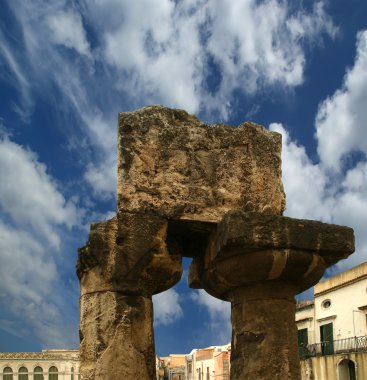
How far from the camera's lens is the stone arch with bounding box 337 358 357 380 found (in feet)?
77.8

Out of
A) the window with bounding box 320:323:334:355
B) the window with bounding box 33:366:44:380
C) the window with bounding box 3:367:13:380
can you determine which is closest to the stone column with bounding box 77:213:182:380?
the window with bounding box 320:323:334:355

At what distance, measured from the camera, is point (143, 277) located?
15.0 feet

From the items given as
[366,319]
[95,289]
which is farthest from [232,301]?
[366,319]

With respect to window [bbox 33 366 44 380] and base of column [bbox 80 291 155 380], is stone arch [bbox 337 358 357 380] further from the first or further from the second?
window [bbox 33 366 44 380]

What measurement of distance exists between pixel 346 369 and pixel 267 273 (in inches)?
849

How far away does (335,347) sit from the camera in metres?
25.6

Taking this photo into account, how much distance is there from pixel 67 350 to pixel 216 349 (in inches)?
1171

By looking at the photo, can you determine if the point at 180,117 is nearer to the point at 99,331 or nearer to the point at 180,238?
the point at 180,238

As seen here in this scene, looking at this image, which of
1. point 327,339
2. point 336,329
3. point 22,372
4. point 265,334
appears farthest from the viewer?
point 22,372

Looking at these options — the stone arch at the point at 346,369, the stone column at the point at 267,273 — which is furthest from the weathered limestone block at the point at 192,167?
the stone arch at the point at 346,369

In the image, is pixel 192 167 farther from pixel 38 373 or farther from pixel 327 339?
pixel 38 373

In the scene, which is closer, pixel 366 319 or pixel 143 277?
pixel 143 277

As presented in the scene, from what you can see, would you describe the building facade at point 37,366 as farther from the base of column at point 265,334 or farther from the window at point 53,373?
the base of column at point 265,334

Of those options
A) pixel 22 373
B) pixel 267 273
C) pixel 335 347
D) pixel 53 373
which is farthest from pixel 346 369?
pixel 22 373
